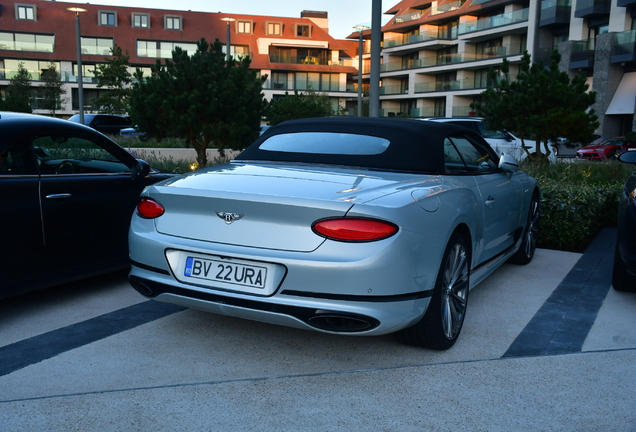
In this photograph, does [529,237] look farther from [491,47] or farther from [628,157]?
[491,47]

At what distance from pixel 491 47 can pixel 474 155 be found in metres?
53.9

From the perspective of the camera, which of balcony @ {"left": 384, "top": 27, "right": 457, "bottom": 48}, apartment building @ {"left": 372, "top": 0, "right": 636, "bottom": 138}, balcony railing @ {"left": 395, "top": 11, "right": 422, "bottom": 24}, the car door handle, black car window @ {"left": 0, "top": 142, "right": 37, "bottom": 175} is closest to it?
black car window @ {"left": 0, "top": 142, "right": 37, "bottom": 175}

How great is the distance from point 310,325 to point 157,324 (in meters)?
1.49

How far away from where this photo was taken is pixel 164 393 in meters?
3.26

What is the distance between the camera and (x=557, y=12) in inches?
1748

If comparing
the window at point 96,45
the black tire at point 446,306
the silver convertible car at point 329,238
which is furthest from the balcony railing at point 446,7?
the black tire at point 446,306

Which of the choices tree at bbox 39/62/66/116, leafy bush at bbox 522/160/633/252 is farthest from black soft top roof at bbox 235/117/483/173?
tree at bbox 39/62/66/116

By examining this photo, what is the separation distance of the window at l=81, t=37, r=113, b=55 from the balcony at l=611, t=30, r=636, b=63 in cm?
4526

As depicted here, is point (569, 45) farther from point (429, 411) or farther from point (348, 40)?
point (429, 411)

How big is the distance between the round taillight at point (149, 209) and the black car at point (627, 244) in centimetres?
352

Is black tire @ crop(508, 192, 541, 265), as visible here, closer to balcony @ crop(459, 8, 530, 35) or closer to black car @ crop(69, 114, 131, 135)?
black car @ crop(69, 114, 131, 135)

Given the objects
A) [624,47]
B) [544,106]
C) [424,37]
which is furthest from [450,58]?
[544,106]

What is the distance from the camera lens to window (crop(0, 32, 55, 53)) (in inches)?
2365

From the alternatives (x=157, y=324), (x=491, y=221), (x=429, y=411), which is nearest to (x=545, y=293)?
(x=491, y=221)
